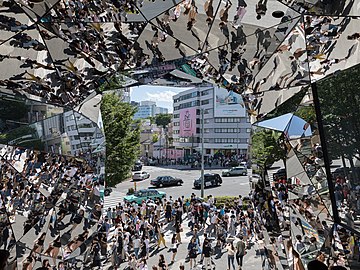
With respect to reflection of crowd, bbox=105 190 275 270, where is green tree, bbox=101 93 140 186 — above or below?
above

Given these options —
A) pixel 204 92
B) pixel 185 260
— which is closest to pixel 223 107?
pixel 204 92

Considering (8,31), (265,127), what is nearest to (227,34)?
(265,127)

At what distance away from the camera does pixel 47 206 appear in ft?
20.3

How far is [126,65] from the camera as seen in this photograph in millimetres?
5730

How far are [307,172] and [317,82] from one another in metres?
1.38

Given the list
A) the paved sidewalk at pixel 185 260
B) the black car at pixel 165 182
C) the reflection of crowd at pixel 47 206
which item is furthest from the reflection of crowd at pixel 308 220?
the black car at pixel 165 182

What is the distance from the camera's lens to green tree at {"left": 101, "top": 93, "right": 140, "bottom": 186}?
15.0 metres

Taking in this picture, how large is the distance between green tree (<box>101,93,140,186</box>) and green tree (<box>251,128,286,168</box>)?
8.96 m

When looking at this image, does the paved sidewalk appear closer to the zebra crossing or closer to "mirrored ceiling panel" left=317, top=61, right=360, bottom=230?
"mirrored ceiling panel" left=317, top=61, right=360, bottom=230

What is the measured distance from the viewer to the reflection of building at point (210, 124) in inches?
1384

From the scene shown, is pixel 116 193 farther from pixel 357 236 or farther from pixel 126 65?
pixel 357 236

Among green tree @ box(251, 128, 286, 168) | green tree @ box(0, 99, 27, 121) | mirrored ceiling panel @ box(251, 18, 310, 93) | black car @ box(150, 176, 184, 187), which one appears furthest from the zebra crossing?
mirrored ceiling panel @ box(251, 18, 310, 93)

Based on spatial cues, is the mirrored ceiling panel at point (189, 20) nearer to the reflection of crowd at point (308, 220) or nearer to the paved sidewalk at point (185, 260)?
the reflection of crowd at point (308, 220)

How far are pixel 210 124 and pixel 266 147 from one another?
3067 centimetres
